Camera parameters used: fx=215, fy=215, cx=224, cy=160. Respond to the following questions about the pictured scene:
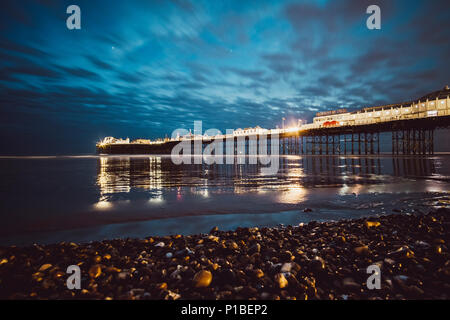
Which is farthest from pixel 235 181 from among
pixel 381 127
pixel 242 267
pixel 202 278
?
pixel 381 127

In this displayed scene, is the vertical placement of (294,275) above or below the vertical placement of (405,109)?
below

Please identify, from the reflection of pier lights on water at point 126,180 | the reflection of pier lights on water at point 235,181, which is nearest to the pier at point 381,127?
the reflection of pier lights on water at point 235,181

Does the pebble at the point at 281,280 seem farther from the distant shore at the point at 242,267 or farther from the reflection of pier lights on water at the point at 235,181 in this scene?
the reflection of pier lights on water at the point at 235,181

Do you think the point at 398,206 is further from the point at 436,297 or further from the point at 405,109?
the point at 405,109

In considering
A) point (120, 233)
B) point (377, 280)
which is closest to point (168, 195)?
point (120, 233)

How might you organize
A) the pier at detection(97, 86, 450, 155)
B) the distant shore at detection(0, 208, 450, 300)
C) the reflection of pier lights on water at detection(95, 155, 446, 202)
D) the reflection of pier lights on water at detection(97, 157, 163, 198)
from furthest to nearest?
the pier at detection(97, 86, 450, 155)
the reflection of pier lights on water at detection(97, 157, 163, 198)
the reflection of pier lights on water at detection(95, 155, 446, 202)
the distant shore at detection(0, 208, 450, 300)

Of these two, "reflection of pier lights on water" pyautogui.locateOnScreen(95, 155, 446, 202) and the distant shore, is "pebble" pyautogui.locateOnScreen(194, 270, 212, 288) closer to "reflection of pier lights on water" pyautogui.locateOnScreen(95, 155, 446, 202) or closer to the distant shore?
the distant shore

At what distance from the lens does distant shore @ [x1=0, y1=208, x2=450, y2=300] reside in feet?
8.51

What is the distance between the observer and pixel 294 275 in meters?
2.87

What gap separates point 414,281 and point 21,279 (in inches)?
203

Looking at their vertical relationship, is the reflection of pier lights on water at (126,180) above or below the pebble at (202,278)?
above

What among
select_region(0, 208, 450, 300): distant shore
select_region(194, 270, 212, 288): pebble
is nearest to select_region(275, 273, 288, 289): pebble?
select_region(0, 208, 450, 300): distant shore

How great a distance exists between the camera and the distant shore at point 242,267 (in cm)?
259

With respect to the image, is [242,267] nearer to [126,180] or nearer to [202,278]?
[202,278]
